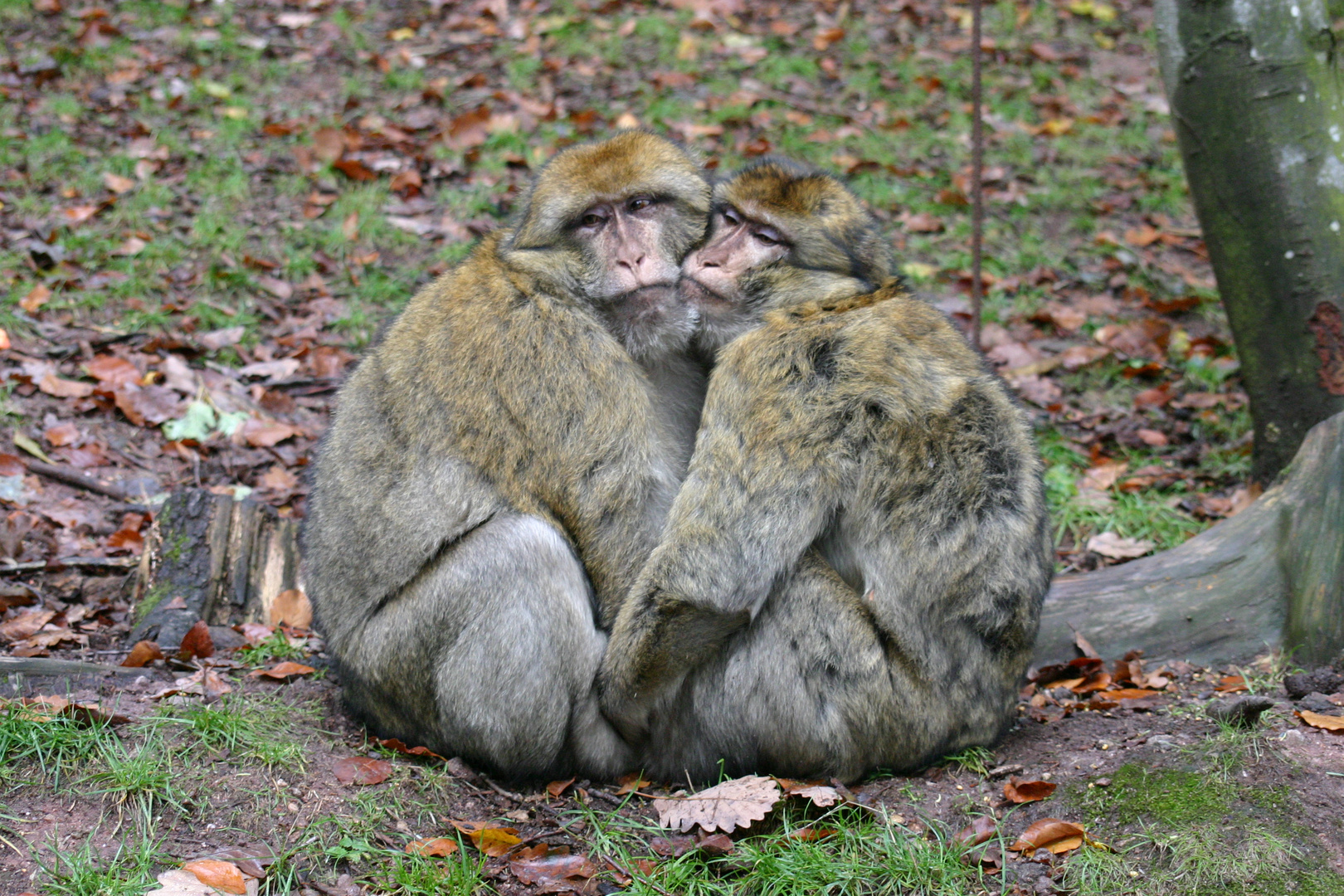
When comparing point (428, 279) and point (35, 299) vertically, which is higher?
point (428, 279)

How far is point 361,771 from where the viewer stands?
3.41 metres

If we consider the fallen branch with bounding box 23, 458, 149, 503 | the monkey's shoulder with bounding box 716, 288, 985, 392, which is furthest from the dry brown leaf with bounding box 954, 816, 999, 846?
the fallen branch with bounding box 23, 458, 149, 503

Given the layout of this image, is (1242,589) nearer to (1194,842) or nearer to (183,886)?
(1194,842)

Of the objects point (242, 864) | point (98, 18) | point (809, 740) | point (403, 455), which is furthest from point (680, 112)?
point (242, 864)

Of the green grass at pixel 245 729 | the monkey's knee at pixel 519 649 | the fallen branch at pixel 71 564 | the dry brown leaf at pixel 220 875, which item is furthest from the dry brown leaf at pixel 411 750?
the fallen branch at pixel 71 564

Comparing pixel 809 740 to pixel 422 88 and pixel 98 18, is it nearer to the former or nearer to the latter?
pixel 422 88

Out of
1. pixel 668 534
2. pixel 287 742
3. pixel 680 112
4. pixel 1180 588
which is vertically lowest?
pixel 287 742

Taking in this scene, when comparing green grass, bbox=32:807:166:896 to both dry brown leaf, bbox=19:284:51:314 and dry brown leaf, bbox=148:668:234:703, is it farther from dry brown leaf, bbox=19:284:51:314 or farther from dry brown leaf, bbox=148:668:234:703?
dry brown leaf, bbox=19:284:51:314

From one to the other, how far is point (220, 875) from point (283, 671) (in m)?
1.25

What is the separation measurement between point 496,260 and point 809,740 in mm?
1816

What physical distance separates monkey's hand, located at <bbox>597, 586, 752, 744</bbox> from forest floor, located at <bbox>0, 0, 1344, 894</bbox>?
0.34m

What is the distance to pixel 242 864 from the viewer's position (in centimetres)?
287

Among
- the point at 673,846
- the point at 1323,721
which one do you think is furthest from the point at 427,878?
the point at 1323,721

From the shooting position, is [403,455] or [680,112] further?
[680,112]
